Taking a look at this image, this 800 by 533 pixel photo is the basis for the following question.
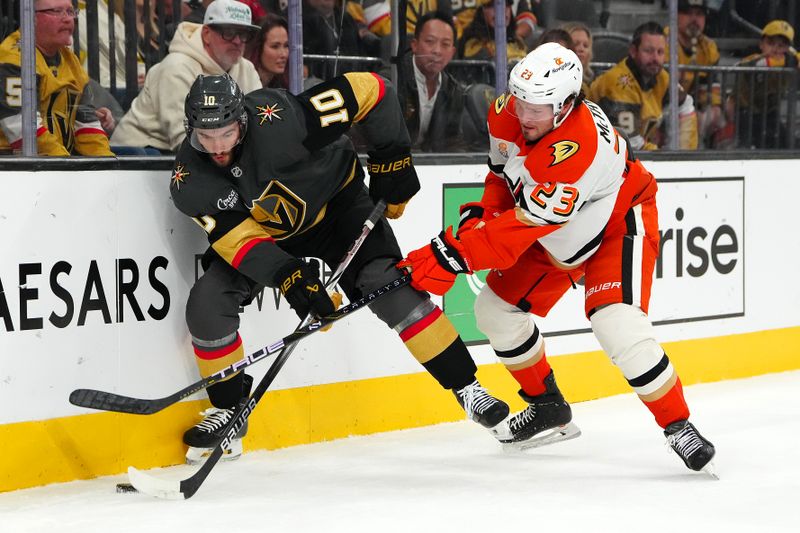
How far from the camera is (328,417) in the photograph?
3930 mm

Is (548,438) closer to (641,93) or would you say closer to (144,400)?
(144,400)

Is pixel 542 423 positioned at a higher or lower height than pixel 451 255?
lower

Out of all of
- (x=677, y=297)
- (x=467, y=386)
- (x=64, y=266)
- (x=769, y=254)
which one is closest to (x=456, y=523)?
(x=467, y=386)

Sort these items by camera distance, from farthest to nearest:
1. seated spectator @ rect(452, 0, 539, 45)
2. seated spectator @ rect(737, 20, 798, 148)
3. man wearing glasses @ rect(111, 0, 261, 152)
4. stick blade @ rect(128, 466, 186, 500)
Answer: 1. seated spectator @ rect(737, 20, 798, 148)
2. seated spectator @ rect(452, 0, 539, 45)
3. man wearing glasses @ rect(111, 0, 261, 152)
4. stick blade @ rect(128, 466, 186, 500)

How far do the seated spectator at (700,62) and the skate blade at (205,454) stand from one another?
96.9 inches

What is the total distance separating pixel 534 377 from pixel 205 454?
3.24ft

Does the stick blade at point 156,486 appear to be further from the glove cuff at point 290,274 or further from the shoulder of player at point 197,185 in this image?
the shoulder of player at point 197,185

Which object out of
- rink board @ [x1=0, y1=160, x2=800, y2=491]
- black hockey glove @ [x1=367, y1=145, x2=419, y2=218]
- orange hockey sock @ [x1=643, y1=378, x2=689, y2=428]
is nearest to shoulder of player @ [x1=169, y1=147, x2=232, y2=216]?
rink board @ [x1=0, y1=160, x2=800, y2=491]

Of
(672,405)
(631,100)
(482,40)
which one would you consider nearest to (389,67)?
(482,40)

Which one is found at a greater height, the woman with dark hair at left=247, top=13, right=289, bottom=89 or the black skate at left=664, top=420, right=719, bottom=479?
the woman with dark hair at left=247, top=13, right=289, bottom=89

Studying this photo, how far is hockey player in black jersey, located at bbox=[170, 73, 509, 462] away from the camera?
3.28 metres

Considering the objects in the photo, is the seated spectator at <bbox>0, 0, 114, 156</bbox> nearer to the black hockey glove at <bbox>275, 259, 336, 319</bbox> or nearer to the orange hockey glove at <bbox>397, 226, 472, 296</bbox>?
the black hockey glove at <bbox>275, 259, 336, 319</bbox>

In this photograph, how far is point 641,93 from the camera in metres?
5.01

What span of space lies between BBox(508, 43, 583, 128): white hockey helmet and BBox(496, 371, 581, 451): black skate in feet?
3.03
